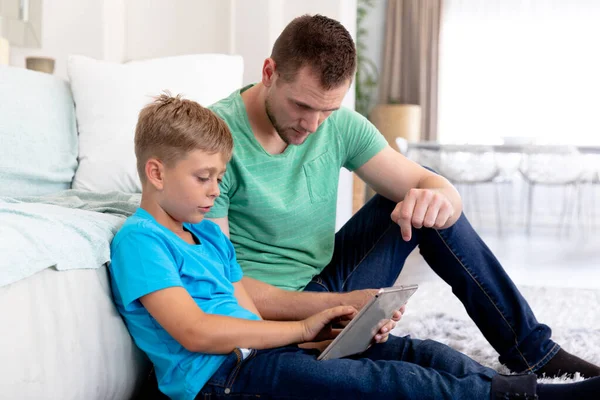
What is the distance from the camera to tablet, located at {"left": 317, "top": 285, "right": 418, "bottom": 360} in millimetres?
1197

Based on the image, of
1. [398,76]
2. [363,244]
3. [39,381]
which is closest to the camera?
[39,381]

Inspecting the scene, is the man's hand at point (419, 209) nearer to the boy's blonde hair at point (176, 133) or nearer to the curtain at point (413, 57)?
the boy's blonde hair at point (176, 133)

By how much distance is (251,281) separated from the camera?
1.52m

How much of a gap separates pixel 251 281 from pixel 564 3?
5.45 meters

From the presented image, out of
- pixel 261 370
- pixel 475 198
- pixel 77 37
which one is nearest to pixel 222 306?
pixel 261 370

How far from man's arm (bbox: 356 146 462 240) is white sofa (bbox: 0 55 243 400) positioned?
56 centimetres

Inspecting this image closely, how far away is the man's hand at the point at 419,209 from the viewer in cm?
142

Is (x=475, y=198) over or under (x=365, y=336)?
under

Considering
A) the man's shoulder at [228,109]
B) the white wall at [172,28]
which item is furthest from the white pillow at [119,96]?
the white wall at [172,28]

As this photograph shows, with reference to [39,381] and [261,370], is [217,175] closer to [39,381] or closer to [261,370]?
[261,370]

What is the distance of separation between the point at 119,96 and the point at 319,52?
0.93 meters

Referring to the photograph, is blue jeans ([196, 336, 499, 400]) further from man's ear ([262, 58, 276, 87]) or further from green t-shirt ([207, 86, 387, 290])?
man's ear ([262, 58, 276, 87])

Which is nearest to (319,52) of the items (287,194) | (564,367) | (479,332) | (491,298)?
(287,194)

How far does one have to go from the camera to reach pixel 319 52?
4.74 ft
